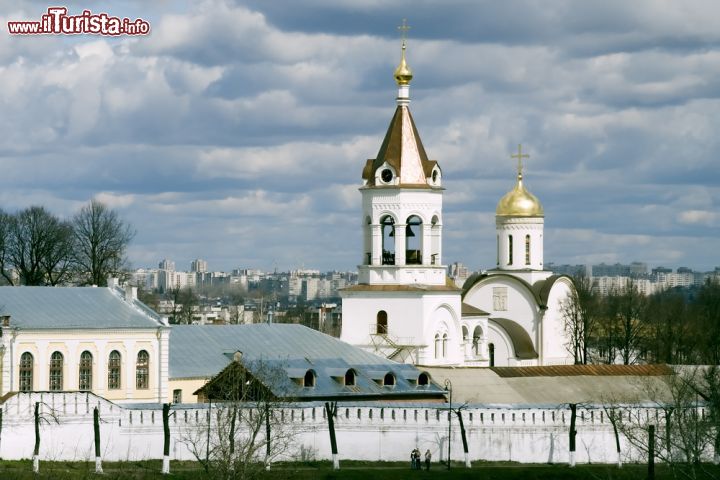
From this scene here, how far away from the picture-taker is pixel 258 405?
38875 millimetres

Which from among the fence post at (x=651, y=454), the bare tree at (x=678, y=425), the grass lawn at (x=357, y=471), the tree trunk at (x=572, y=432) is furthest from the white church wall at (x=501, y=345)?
the fence post at (x=651, y=454)

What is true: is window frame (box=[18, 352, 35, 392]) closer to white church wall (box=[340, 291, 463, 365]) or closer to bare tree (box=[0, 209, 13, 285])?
white church wall (box=[340, 291, 463, 365])

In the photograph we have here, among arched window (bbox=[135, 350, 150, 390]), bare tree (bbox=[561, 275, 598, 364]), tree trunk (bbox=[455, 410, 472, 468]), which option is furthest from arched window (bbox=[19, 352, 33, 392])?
bare tree (bbox=[561, 275, 598, 364])

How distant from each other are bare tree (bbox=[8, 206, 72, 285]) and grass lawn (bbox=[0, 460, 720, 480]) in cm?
2262

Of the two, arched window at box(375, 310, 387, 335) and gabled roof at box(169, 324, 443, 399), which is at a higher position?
arched window at box(375, 310, 387, 335)

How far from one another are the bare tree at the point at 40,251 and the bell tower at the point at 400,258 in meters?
13.9

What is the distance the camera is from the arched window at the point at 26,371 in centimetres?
4094

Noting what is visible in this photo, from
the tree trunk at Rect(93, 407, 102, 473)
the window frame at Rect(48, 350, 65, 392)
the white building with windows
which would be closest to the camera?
the tree trunk at Rect(93, 407, 102, 473)

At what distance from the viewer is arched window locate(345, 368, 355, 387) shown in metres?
43.3

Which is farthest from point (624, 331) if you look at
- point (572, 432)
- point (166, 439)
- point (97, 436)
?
point (97, 436)

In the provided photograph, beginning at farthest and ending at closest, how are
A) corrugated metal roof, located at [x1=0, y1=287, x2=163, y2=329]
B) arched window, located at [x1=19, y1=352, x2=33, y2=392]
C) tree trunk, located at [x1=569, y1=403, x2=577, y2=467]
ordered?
corrugated metal roof, located at [x1=0, y1=287, x2=163, y2=329]
arched window, located at [x1=19, y1=352, x2=33, y2=392]
tree trunk, located at [x1=569, y1=403, x2=577, y2=467]

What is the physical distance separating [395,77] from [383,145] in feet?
6.12

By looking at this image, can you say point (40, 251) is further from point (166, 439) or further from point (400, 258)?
point (166, 439)

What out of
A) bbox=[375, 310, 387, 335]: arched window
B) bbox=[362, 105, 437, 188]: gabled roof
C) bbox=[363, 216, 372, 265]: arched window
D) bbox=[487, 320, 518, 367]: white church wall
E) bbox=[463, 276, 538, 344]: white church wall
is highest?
bbox=[362, 105, 437, 188]: gabled roof
